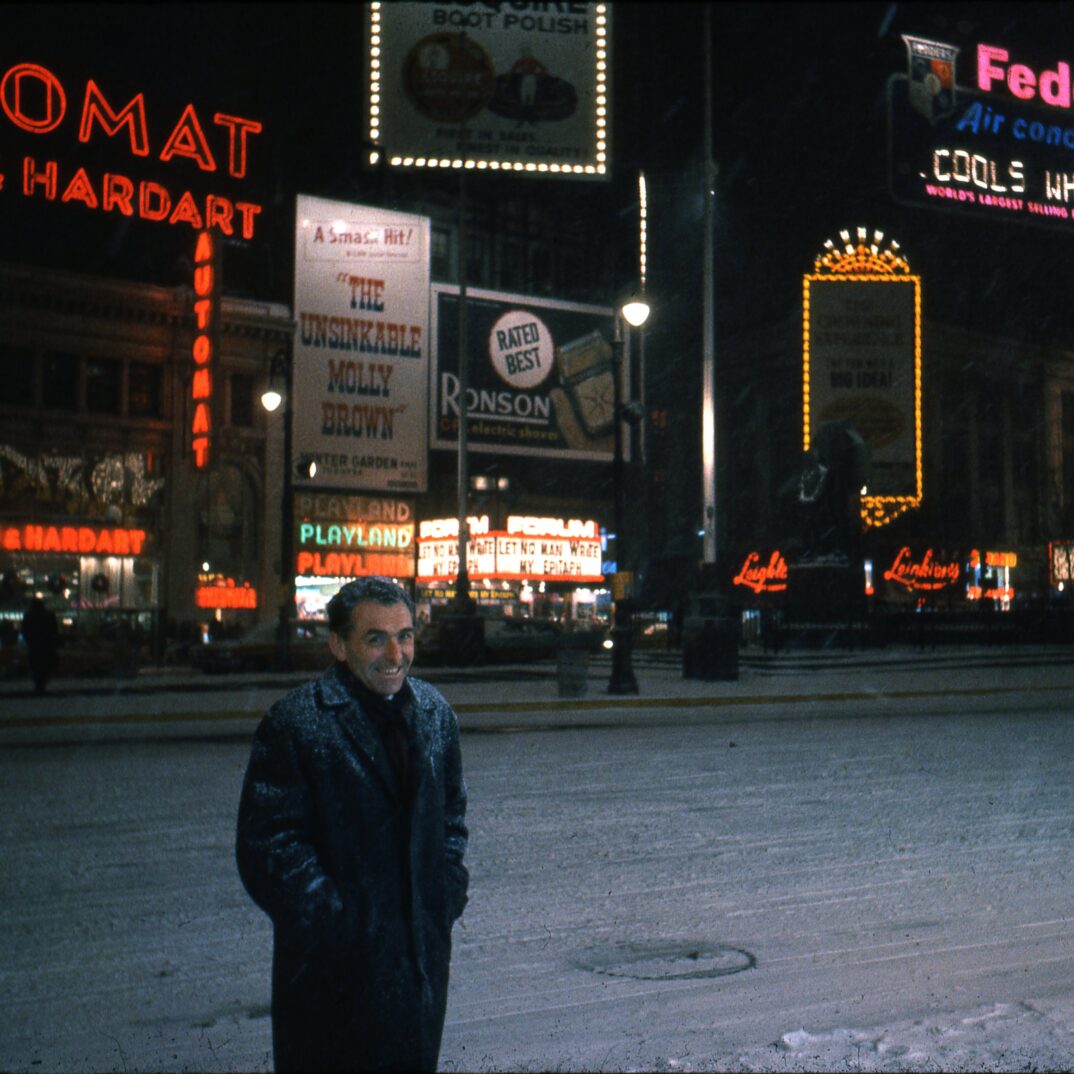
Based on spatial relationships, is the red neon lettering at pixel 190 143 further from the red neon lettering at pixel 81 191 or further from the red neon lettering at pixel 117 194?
the red neon lettering at pixel 81 191

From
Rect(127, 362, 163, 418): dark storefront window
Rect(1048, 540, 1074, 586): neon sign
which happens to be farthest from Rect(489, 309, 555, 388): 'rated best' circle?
Rect(1048, 540, 1074, 586): neon sign

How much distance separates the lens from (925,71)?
70.9ft

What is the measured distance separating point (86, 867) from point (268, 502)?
42884mm

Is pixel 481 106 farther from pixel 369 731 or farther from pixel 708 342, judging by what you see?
pixel 369 731

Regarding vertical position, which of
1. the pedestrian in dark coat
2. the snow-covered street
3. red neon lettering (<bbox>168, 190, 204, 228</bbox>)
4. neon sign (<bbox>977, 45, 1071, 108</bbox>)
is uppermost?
red neon lettering (<bbox>168, 190, 204, 228</bbox>)

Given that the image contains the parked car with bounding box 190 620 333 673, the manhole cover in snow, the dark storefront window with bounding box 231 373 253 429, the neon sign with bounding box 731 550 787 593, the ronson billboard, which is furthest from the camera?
the dark storefront window with bounding box 231 373 253 429

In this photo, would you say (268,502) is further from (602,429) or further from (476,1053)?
(476,1053)

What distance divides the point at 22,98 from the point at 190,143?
18.7 feet

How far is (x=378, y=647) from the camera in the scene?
3139 millimetres

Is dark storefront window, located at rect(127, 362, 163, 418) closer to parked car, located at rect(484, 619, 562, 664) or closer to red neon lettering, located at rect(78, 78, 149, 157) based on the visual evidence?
red neon lettering, located at rect(78, 78, 149, 157)

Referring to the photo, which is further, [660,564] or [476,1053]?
[660,564]

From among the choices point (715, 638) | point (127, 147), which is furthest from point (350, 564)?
point (715, 638)

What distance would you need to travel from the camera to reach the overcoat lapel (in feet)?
9.93

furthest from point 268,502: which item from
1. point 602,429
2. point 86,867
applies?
point 86,867
